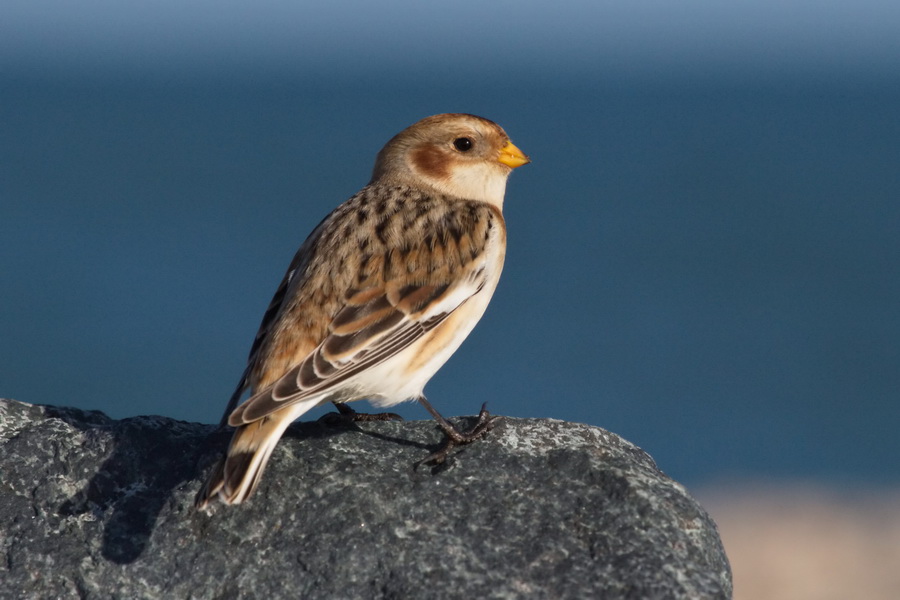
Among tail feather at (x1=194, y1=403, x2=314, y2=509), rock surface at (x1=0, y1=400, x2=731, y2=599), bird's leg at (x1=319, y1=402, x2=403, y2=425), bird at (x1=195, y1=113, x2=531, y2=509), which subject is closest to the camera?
rock surface at (x1=0, y1=400, x2=731, y2=599)

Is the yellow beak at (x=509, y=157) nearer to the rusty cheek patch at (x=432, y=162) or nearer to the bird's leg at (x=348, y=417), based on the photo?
the rusty cheek patch at (x=432, y=162)

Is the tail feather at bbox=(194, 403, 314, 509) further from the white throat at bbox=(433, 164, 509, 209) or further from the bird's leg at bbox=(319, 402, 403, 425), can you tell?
the white throat at bbox=(433, 164, 509, 209)

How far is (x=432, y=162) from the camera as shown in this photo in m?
5.56

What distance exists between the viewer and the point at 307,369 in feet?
13.5

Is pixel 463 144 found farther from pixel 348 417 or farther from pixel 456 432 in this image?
pixel 456 432

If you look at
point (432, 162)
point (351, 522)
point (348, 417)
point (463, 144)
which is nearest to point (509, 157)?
point (463, 144)

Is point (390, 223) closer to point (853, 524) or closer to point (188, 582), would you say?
point (188, 582)

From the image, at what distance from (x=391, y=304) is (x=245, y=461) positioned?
948 millimetres

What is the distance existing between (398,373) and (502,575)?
1.10 meters

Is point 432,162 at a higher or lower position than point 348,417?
higher

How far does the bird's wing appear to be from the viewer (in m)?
4.06

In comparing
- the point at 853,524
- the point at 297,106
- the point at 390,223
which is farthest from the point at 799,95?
the point at 390,223

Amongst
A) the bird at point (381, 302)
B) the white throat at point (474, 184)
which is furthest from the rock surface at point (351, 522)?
the white throat at point (474, 184)

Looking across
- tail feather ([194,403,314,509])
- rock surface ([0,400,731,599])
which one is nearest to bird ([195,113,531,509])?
tail feather ([194,403,314,509])
